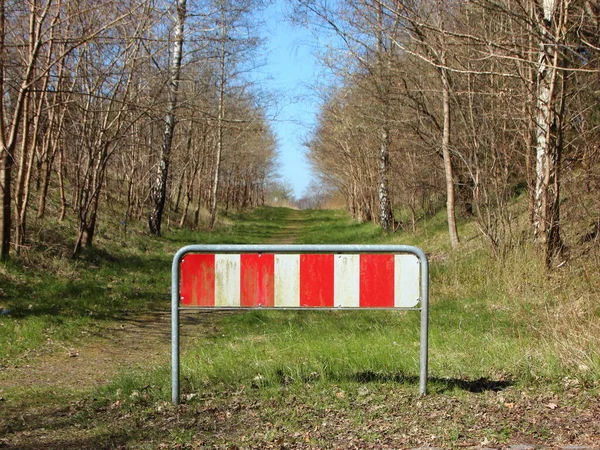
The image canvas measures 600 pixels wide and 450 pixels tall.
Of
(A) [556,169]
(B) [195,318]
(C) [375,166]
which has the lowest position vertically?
(B) [195,318]

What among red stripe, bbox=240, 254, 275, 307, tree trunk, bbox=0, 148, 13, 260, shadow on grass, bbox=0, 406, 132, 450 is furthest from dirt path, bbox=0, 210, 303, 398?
tree trunk, bbox=0, 148, 13, 260

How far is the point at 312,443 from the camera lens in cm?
378

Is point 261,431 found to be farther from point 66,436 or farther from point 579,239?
point 579,239

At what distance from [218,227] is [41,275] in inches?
723

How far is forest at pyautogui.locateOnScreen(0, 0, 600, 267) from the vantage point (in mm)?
8906

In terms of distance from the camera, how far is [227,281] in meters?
4.55

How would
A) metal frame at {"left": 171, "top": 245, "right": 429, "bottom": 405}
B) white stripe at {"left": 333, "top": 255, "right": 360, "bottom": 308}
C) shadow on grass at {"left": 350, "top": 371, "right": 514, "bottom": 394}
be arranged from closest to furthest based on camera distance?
metal frame at {"left": 171, "top": 245, "right": 429, "bottom": 405} < white stripe at {"left": 333, "top": 255, "right": 360, "bottom": 308} < shadow on grass at {"left": 350, "top": 371, "right": 514, "bottom": 394}

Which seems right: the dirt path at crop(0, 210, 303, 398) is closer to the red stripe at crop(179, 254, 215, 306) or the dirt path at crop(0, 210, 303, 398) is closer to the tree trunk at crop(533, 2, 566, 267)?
the red stripe at crop(179, 254, 215, 306)

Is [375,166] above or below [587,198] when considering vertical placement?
above

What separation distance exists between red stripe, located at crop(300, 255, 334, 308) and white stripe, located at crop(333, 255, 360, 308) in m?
0.04

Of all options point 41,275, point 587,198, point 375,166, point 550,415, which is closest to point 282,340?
point 550,415

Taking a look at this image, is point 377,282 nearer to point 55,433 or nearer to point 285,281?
point 285,281

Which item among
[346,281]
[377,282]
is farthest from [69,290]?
[377,282]

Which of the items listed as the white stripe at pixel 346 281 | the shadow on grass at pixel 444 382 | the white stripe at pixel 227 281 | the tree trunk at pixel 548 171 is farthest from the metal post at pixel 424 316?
the tree trunk at pixel 548 171
